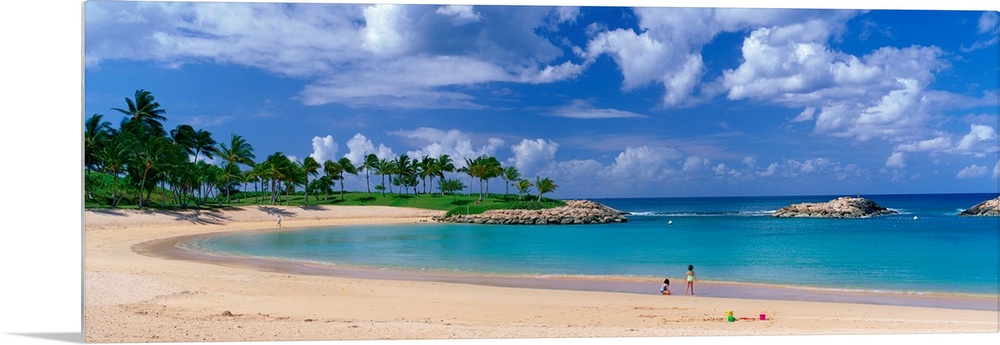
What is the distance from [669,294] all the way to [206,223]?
94.9 feet

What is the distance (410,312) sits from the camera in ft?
31.3

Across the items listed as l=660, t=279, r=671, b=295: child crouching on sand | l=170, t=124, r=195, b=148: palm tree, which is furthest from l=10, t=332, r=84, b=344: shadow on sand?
l=170, t=124, r=195, b=148: palm tree

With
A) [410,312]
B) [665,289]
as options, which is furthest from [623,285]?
[410,312]

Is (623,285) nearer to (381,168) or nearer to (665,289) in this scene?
(665,289)

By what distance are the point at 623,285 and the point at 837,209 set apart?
34.9 m

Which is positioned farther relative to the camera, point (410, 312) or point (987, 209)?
point (987, 209)

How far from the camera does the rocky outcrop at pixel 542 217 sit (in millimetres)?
40594

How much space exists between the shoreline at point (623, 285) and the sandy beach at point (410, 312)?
2.01 ft

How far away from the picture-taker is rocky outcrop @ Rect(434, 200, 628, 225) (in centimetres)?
4059

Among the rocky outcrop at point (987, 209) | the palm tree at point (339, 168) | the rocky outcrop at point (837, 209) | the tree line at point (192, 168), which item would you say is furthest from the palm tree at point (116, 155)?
the rocky outcrop at point (987, 209)

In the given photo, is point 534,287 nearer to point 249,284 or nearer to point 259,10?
point 249,284

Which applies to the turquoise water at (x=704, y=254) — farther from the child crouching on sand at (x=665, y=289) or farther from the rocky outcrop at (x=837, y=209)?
the rocky outcrop at (x=837, y=209)

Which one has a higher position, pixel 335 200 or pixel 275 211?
pixel 335 200

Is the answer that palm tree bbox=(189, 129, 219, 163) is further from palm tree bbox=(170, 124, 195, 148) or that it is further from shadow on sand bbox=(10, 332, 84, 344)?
shadow on sand bbox=(10, 332, 84, 344)
